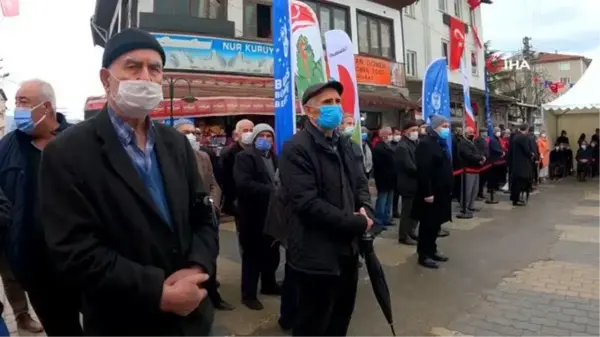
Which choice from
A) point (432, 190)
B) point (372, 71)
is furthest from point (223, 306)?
point (372, 71)

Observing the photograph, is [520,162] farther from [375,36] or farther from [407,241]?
[375,36]

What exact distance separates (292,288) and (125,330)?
2517mm

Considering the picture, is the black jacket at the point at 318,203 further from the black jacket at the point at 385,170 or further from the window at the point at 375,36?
the window at the point at 375,36

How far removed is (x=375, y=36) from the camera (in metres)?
18.8

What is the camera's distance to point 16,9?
32.0 ft

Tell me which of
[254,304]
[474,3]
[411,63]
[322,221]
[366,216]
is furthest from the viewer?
[474,3]

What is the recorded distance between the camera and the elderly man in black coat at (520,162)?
11.2 m

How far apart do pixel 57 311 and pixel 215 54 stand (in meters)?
10.9

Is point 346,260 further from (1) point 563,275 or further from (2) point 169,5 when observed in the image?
(2) point 169,5

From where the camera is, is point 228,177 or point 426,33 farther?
point 426,33

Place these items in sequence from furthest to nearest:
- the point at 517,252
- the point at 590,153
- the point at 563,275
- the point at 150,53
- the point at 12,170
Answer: the point at 590,153 < the point at 517,252 < the point at 563,275 < the point at 12,170 < the point at 150,53

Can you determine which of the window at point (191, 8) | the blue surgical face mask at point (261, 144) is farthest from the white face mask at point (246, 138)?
the window at point (191, 8)

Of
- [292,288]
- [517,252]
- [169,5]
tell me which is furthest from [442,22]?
[292,288]

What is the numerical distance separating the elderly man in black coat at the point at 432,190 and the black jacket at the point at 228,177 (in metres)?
2.50
